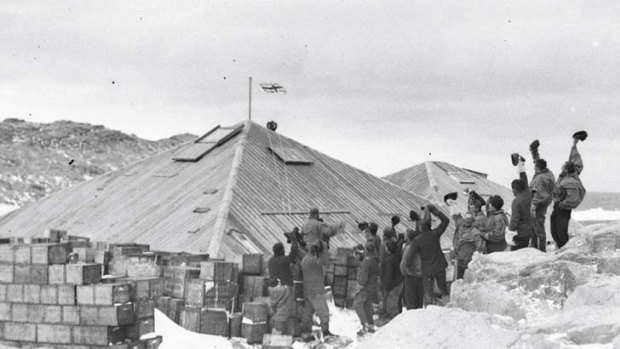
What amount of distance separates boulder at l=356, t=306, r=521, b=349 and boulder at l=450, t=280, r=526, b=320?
2.22 ft

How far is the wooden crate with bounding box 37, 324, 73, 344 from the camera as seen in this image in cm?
1304

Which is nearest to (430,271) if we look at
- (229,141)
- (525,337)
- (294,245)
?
(294,245)

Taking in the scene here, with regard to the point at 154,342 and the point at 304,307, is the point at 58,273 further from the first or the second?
the point at 304,307

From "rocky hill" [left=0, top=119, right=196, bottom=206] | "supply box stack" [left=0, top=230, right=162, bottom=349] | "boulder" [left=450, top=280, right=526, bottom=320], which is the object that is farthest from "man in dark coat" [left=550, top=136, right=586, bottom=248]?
"rocky hill" [left=0, top=119, right=196, bottom=206]

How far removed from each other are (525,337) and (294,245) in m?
7.28

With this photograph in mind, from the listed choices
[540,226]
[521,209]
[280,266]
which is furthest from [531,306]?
[280,266]

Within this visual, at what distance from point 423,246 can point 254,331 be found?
3.42m

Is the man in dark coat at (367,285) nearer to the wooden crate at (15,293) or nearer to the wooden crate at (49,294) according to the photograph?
the wooden crate at (49,294)

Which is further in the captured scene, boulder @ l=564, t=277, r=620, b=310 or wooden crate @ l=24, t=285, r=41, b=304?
wooden crate @ l=24, t=285, r=41, b=304

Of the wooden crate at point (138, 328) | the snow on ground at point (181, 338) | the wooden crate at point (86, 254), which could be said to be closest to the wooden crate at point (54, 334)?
the wooden crate at point (138, 328)

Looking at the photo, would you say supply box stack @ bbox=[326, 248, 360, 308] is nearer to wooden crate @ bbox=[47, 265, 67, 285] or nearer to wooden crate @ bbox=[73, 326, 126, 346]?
wooden crate @ bbox=[73, 326, 126, 346]

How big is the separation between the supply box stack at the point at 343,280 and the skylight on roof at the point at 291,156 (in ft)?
39.1

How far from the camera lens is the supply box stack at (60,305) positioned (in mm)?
12898

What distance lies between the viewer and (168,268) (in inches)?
583
